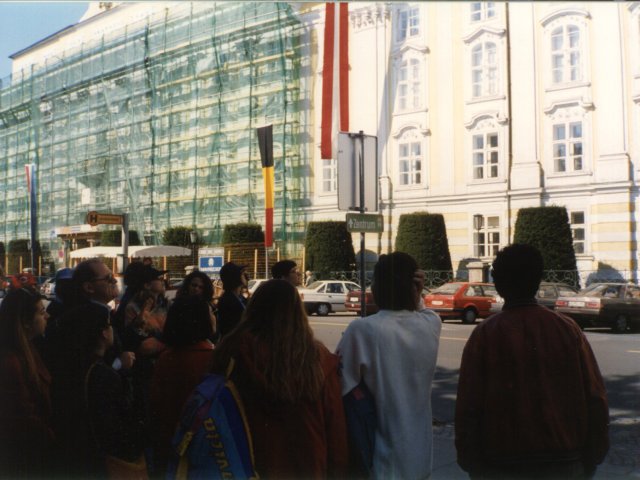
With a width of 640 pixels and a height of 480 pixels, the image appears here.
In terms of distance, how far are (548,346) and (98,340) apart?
1982mm

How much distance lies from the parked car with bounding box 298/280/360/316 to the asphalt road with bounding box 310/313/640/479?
733cm

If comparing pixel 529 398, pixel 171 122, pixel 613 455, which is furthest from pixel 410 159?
pixel 529 398

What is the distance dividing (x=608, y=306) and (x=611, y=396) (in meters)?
9.80

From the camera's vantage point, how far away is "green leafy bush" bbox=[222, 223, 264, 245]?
33.3 metres

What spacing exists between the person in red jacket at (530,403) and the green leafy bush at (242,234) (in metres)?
30.6

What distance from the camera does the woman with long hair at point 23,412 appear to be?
298 centimetres

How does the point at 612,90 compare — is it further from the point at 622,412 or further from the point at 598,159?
the point at 622,412

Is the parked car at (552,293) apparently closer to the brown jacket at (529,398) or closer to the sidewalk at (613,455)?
the sidewalk at (613,455)

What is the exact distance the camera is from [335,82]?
2966 centimetres

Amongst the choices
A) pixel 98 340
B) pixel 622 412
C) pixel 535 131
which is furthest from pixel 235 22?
pixel 98 340

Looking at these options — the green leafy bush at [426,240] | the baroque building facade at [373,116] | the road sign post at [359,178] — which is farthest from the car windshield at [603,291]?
the road sign post at [359,178]

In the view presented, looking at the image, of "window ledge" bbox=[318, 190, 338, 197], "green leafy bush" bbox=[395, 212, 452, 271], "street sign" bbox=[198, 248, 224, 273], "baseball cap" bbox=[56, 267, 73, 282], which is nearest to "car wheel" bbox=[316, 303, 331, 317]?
"street sign" bbox=[198, 248, 224, 273]

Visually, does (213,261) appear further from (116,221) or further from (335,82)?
(116,221)

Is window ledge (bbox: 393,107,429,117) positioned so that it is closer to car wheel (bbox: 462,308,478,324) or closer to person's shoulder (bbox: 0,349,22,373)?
car wheel (bbox: 462,308,478,324)
